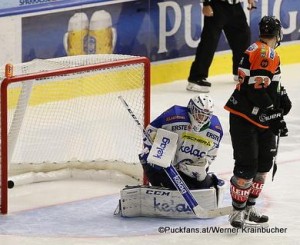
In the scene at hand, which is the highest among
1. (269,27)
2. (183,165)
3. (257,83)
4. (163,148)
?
(269,27)

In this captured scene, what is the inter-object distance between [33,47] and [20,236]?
321 centimetres

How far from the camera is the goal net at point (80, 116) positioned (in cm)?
756

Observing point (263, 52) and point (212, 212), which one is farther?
point (212, 212)

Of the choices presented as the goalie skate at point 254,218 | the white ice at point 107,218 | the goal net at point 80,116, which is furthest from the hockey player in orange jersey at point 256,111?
the goal net at point 80,116

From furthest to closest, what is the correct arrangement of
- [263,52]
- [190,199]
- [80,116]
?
[80,116]
[190,199]
[263,52]

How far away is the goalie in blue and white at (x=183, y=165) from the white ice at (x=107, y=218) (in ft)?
0.26

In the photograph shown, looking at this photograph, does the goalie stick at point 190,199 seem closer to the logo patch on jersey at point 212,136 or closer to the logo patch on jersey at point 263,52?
the logo patch on jersey at point 212,136

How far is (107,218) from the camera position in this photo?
712 cm

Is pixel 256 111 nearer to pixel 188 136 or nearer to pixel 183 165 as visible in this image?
pixel 188 136

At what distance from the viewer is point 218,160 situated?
8.52m

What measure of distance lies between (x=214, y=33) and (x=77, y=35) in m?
1.20

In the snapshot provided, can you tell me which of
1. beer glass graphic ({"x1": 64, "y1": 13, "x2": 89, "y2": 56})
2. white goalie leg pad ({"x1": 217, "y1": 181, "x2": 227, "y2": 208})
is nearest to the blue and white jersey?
white goalie leg pad ({"x1": 217, "y1": 181, "x2": 227, "y2": 208})

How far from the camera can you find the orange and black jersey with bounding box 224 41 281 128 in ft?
21.6

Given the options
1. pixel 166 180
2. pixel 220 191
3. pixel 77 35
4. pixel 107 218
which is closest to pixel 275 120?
pixel 220 191
